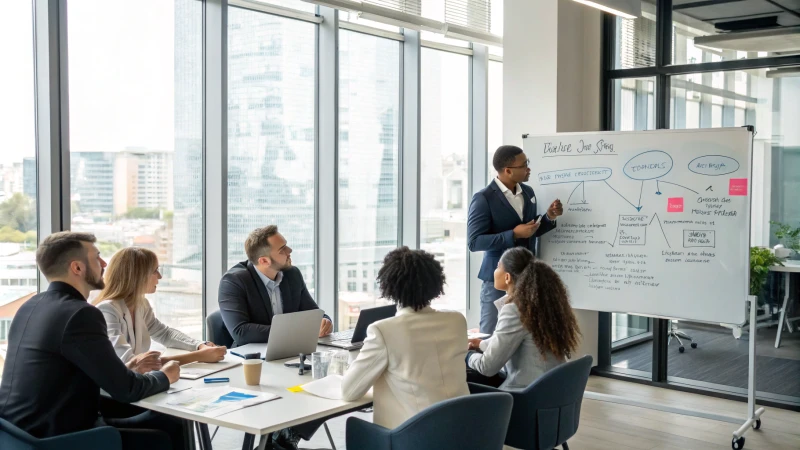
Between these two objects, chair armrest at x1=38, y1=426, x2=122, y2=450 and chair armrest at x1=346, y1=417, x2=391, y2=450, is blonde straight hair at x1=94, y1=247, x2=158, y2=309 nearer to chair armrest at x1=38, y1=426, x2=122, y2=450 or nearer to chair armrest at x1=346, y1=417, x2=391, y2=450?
chair armrest at x1=38, y1=426, x2=122, y2=450

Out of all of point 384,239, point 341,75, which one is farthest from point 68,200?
point 384,239

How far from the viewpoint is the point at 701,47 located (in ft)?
18.3

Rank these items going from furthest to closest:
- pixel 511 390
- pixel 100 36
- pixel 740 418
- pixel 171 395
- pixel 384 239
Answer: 1. pixel 384 239
2. pixel 740 418
3. pixel 100 36
4. pixel 511 390
5. pixel 171 395

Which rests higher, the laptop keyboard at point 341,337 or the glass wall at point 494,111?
the glass wall at point 494,111

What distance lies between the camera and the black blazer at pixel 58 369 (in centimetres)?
258

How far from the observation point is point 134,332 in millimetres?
3336

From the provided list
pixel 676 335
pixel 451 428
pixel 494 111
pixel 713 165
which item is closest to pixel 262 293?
pixel 451 428

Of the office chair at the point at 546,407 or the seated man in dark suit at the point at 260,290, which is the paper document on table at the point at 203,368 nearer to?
the seated man in dark suit at the point at 260,290

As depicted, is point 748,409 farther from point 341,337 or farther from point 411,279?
point 411,279

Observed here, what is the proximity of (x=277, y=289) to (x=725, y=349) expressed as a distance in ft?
11.0

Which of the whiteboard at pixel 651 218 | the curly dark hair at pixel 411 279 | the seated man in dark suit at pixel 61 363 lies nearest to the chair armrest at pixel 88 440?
the seated man in dark suit at pixel 61 363

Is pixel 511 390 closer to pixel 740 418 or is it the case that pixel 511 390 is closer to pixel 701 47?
pixel 740 418

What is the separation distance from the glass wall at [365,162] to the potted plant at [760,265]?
2748 millimetres

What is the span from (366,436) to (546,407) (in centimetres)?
80
